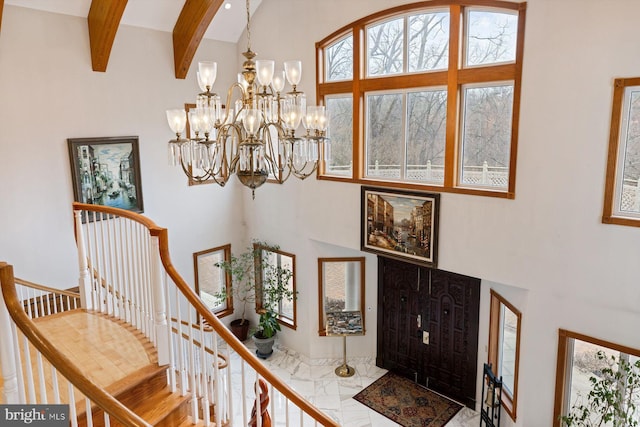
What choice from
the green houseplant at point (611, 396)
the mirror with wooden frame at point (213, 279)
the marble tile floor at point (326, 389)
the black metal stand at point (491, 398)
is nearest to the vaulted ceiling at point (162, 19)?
the mirror with wooden frame at point (213, 279)

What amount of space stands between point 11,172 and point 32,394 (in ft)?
15.1

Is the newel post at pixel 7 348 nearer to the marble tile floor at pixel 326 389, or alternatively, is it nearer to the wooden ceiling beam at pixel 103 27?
the marble tile floor at pixel 326 389

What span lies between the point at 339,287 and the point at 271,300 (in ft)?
4.22

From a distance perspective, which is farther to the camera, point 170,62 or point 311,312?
point 311,312

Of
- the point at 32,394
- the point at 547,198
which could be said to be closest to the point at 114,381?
the point at 32,394

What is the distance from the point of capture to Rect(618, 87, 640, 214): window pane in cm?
452

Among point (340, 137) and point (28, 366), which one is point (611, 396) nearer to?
point (340, 137)

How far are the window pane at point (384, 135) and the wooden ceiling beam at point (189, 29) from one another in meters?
2.63

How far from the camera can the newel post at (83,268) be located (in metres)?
4.18

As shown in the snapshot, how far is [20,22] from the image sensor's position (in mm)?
5605

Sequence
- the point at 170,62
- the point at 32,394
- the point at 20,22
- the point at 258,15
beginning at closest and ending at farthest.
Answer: the point at 32,394 < the point at 20,22 < the point at 170,62 < the point at 258,15

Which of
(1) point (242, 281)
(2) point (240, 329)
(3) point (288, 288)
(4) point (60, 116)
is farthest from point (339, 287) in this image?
(4) point (60, 116)

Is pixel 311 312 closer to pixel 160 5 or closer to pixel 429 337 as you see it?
pixel 429 337

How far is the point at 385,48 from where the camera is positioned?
21.3ft
